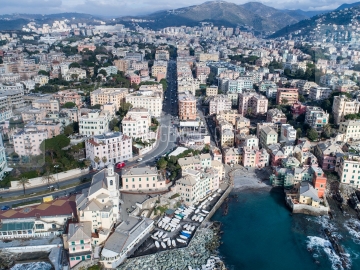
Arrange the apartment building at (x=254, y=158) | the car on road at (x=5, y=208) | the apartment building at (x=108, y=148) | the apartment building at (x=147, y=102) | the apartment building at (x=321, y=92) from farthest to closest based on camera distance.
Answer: the apartment building at (x=321, y=92)
the apartment building at (x=147, y=102)
the apartment building at (x=254, y=158)
the apartment building at (x=108, y=148)
the car on road at (x=5, y=208)

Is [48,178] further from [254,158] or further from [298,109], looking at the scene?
[298,109]

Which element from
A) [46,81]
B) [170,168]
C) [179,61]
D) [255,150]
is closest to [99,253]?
[170,168]

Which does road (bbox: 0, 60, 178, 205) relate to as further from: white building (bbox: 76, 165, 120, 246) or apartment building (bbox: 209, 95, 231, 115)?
white building (bbox: 76, 165, 120, 246)

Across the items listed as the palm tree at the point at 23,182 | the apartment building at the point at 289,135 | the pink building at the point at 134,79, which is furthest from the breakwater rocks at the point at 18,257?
the pink building at the point at 134,79

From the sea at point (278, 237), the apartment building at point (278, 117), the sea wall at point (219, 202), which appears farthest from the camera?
the apartment building at point (278, 117)

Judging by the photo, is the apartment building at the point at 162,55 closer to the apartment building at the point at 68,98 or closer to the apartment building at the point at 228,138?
the apartment building at the point at 68,98

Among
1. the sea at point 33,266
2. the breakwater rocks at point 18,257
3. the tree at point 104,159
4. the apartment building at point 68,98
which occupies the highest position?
the apartment building at point 68,98

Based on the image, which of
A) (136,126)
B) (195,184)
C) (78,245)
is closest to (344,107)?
(195,184)
